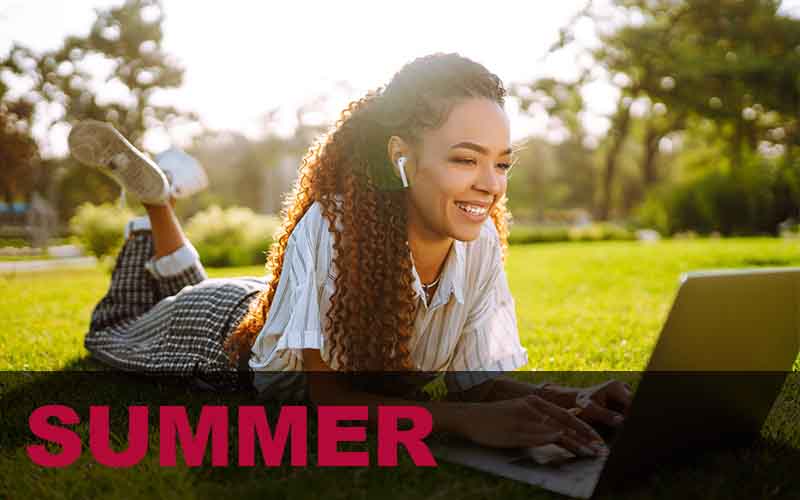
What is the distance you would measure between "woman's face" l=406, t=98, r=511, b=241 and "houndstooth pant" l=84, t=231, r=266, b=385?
46.1 inches

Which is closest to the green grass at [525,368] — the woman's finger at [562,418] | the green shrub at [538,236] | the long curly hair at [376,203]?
the woman's finger at [562,418]

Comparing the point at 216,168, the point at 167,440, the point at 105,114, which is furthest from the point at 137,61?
the point at 167,440

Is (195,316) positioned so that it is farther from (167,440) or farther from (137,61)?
(137,61)

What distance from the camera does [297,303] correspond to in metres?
2.29

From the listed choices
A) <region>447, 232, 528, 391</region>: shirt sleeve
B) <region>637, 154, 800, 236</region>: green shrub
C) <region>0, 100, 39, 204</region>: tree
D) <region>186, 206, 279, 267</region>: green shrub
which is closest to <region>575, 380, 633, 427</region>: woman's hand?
<region>447, 232, 528, 391</region>: shirt sleeve

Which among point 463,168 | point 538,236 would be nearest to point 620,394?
point 463,168

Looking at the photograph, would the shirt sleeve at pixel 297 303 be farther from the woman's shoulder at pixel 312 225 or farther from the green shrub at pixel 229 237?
the green shrub at pixel 229 237

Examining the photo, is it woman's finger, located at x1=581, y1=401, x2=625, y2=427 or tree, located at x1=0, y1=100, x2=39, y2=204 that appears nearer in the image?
woman's finger, located at x1=581, y1=401, x2=625, y2=427

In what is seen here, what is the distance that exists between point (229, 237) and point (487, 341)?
12.8 meters

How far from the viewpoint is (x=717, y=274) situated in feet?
5.40

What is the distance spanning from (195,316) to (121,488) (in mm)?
1293

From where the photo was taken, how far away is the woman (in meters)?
2.29

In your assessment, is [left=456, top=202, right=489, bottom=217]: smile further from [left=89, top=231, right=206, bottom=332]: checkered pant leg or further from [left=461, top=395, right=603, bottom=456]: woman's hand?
[left=89, top=231, right=206, bottom=332]: checkered pant leg

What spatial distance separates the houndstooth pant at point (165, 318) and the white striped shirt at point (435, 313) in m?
0.38
